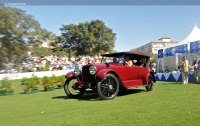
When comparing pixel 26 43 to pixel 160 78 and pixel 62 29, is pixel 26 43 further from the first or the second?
pixel 160 78

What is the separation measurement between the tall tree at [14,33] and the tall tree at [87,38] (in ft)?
51.2

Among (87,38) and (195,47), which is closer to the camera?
(195,47)

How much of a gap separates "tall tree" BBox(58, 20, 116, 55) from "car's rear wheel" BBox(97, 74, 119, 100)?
2088 inches

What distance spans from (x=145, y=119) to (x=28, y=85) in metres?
8.98

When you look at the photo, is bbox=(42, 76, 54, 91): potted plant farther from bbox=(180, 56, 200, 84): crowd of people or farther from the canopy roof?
the canopy roof

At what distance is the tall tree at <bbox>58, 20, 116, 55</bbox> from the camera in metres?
62.0

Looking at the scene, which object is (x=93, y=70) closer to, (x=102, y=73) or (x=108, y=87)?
(x=102, y=73)

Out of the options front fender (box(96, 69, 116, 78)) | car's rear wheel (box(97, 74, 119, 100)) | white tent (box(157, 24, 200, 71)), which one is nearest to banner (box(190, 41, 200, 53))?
white tent (box(157, 24, 200, 71))

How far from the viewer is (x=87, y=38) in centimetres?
6175

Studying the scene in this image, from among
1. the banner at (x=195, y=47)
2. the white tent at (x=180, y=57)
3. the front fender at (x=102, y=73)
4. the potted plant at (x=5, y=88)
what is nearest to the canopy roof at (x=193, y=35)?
the white tent at (x=180, y=57)

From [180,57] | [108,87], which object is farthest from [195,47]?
[108,87]

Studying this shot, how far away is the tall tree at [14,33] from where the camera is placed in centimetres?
4238

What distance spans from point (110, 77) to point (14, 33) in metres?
38.9

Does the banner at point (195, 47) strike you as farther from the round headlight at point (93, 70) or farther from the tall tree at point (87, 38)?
the tall tree at point (87, 38)
